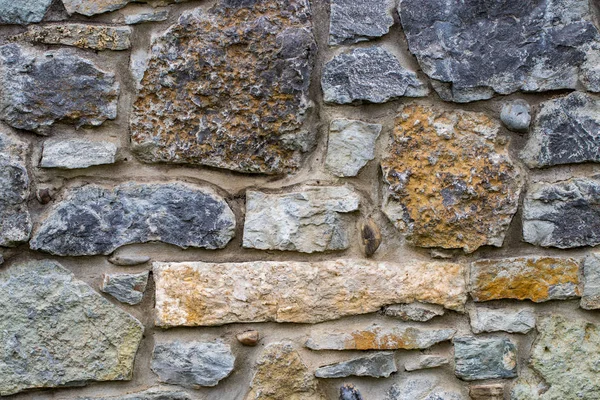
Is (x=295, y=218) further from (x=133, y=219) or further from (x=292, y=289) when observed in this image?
(x=133, y=219)

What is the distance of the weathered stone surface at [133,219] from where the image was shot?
139 centimetres

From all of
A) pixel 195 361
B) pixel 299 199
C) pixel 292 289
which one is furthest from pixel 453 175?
pixel 195 361

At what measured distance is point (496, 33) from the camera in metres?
1.41

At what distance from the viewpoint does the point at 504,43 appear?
4.63 ft

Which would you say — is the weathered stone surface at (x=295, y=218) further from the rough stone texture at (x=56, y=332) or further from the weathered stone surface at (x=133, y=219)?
the rough stone texture at (x=56, y=332)

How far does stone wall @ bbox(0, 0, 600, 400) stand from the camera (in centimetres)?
139

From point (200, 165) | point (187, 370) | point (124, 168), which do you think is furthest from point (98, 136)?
point (187, 370)

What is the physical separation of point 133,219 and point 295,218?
0.38 m

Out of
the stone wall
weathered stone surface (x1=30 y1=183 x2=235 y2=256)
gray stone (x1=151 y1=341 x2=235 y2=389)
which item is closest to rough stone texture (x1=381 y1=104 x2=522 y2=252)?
the stone wall

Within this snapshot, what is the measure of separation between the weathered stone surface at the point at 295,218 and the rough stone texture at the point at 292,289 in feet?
0.17

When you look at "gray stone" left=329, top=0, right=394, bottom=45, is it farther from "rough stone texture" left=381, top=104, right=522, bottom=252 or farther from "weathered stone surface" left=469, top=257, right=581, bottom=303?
"weathered stone surface" left=469, top=257, right=581, bottom=303

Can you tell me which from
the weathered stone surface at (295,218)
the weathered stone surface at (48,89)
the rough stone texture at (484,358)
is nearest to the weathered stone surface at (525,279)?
the rough stone texture at (484,358)

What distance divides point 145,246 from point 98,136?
284 mm

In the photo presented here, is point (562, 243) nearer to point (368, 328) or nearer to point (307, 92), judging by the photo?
point (368, 328)
